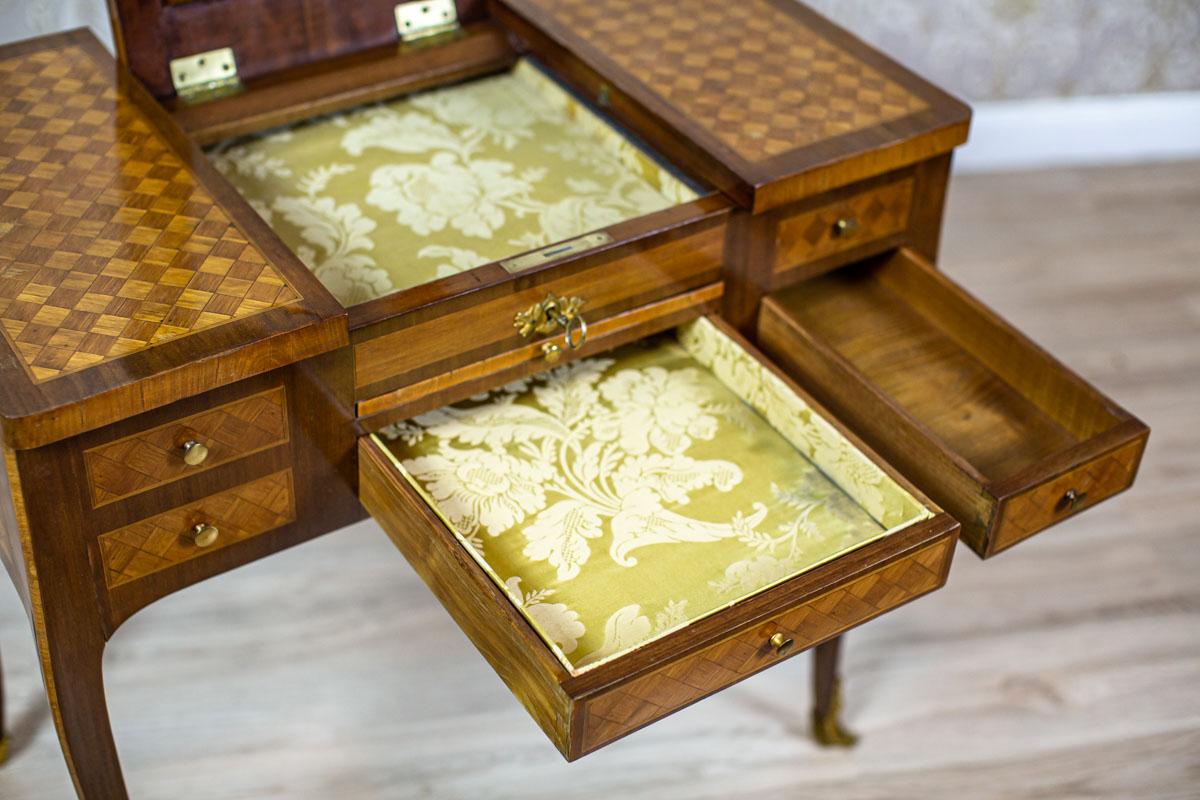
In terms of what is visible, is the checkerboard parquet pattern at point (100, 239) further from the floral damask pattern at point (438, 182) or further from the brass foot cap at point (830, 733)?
the brass foot cap at point (830, 733)

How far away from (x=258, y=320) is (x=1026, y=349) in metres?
0.70

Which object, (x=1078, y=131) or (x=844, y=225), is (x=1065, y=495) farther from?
(x=1078, y=131)

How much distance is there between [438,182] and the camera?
1.44 meters

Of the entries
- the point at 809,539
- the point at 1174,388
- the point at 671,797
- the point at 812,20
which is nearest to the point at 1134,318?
the point at 1174,388

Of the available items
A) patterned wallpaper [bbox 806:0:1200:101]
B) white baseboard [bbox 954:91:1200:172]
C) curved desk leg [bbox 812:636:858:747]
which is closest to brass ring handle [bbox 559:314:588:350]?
curved desk leg [bbox 812:636:858:747]

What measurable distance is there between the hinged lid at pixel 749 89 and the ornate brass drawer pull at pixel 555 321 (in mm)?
184

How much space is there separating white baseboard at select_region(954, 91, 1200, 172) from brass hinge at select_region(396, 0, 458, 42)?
1269 millimetres

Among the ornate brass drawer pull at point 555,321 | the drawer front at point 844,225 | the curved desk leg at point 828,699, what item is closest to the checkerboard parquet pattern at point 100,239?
the ornate brass drawer pull at point 555,321

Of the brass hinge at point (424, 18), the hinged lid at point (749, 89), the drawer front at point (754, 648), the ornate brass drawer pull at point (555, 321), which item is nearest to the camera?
the drawer front at point (754, 648)

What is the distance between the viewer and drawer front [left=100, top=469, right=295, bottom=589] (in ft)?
3.88

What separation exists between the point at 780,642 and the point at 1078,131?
1.79 m

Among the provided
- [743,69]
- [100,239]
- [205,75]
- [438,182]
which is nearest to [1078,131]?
[743,69]

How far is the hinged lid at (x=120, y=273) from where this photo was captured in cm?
108

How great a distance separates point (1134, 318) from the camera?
236 cm
